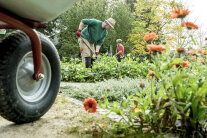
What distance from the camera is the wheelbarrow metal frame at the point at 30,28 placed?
160cm

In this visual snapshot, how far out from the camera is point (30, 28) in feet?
5.81

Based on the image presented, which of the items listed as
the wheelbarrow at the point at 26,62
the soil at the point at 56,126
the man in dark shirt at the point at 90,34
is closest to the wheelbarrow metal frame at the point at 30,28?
the wheelbarrow at the point at 26,62

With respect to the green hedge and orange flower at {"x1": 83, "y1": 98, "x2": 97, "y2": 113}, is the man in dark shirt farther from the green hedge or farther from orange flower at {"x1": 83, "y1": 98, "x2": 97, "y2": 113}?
orange flower at {"x1": 83, "y1": 98, "x2": 97, "y2": 113}

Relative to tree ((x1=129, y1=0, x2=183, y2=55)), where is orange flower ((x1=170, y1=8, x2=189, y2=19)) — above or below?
below

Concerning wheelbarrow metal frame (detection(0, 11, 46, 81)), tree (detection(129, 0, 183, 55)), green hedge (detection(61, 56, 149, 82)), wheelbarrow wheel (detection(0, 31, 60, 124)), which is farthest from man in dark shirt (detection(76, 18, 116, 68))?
tree (detection(129, 0, 183, 55))

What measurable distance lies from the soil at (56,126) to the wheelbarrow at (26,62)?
0.30ft

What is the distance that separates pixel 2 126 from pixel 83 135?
749mm

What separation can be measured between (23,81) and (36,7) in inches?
26.6

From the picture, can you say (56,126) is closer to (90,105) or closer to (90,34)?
(90,105)

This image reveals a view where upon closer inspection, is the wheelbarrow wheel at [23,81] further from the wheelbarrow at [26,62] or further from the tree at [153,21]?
the tree at [153,21]

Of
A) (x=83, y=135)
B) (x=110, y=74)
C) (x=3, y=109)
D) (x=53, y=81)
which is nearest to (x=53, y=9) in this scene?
(x=53, y=81)

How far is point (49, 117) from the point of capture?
209 cm

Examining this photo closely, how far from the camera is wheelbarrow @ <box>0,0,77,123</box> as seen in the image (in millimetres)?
1638

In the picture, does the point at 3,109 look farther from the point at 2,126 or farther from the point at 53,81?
the point at 53,81
